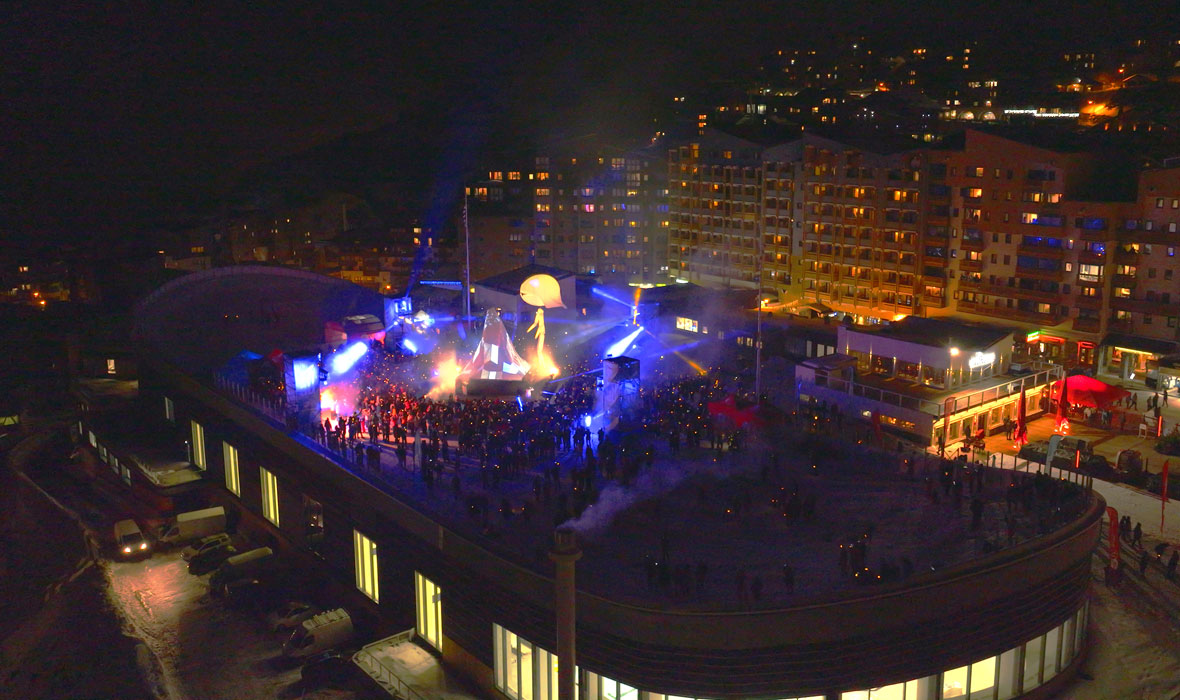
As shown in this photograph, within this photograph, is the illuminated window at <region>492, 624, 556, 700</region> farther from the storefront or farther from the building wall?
the storefront

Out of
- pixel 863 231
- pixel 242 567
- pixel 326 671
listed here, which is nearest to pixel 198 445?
pixel 242 567

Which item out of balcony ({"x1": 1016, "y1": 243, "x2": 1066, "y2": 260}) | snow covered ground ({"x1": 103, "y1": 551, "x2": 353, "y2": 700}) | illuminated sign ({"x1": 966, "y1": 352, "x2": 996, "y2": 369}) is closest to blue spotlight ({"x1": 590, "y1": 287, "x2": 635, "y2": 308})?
balcony ({"x1": 1016, "y1": 243, "x2": 1066, "y2": 260})

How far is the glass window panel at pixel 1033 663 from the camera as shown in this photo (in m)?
14.6

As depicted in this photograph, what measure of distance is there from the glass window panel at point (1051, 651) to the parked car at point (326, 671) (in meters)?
12.4

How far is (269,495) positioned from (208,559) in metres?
2.23

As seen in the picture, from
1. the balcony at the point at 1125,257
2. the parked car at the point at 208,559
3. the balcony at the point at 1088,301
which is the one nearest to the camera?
the parked car at the point at 208,559

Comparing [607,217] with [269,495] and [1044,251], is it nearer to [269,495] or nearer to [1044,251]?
[1044,251]

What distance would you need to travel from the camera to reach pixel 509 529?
1684 centimetres

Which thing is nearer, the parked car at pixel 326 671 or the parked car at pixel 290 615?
the parked car at pixel 326 671

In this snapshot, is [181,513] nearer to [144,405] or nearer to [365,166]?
[144,405]

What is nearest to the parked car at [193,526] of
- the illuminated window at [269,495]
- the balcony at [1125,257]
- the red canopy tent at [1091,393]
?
the illuminated window at [269,495]

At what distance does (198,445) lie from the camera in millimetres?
28656

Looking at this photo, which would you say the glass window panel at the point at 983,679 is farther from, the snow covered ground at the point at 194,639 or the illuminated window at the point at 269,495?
the illuminated window at the point at 269,495

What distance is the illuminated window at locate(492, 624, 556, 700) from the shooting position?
1422cm
